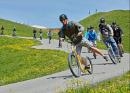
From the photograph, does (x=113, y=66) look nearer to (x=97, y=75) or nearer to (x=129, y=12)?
(x=97, y=75)

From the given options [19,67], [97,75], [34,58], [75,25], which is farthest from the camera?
[34,58]

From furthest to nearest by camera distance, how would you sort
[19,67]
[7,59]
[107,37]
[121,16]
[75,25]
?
[121,16] → [7,59] → [19,67] → [107,37] → [75,25]

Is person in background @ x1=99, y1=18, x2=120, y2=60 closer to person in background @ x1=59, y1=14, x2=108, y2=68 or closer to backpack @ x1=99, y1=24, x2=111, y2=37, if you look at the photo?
backpack @ x1=99, y1=24, x2=111, y2=37

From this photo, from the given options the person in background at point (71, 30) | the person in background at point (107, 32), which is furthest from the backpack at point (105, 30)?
the person in background at point (71, 30)

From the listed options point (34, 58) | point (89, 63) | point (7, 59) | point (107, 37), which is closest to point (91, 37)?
point (34, 58)

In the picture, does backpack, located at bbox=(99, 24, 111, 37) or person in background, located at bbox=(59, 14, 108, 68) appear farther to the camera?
backpack, located at bbox=(99, 24, 111, 37)

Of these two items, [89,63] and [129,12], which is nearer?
[89,63]

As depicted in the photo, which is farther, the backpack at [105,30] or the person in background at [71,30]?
the backpack at [105,30]

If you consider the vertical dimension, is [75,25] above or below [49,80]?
above

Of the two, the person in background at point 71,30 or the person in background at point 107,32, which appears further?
the person in background at point 107,32

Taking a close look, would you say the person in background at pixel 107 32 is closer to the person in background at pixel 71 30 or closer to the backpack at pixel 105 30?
the backpack at pixel 105 30

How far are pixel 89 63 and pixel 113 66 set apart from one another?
347 centimetres

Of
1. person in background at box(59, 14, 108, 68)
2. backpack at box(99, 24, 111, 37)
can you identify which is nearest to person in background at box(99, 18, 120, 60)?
backpack at box(99, 24, 111, 37)

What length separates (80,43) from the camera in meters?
18.5
